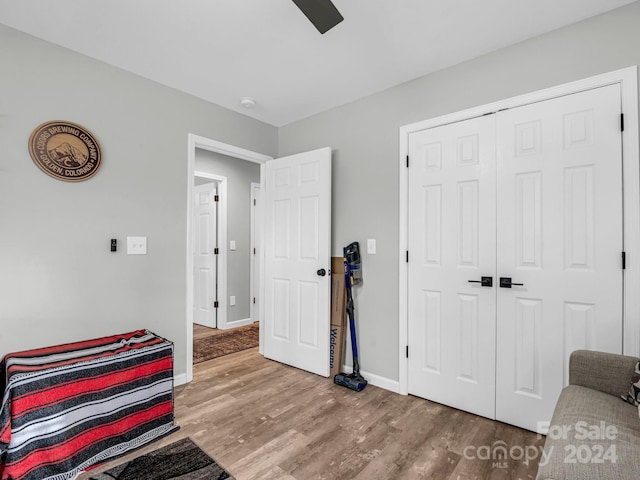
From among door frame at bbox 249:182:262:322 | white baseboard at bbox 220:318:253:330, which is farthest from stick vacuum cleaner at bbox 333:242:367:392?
door frame at bbox 249:182:262:322

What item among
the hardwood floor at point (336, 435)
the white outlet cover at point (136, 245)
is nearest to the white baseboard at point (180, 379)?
the hardwood floor at point (336, 435)

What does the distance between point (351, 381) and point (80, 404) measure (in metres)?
1.84

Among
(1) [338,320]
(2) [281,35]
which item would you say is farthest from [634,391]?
(2) [281,35]

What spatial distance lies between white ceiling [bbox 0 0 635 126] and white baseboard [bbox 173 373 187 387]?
2.43 m

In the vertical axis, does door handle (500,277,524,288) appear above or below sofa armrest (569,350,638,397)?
above

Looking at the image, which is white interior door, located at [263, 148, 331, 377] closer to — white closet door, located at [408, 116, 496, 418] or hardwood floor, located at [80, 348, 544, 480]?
hardwood floor, located at [80, 348, 544, 480]

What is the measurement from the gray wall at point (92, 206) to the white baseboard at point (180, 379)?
2.3 inches

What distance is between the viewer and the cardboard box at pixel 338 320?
9.86 feet

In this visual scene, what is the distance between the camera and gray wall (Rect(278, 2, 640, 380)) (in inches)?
76.2

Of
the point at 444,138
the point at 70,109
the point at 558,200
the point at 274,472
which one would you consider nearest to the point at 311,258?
the point at 444,138

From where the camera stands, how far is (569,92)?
1.99m

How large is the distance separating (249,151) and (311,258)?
1.28 meters

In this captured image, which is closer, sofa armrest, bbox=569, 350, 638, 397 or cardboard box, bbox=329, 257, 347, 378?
sofa armrest, bbox=569, 350, 638, 397

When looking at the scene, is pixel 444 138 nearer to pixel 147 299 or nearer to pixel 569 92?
pixel 569 92
